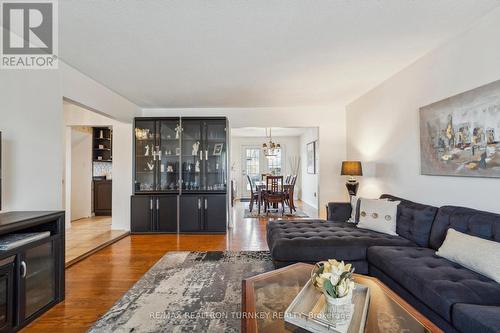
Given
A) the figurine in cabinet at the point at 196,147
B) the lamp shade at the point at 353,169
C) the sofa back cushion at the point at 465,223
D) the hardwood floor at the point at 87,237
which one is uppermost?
the figurine in cabinet at the point at 196,147

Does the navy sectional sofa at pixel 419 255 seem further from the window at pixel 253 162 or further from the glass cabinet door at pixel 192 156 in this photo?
the window at pixel 253 162

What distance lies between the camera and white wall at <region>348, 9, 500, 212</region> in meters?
2.22

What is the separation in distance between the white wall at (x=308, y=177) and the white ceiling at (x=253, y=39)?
12.1ft

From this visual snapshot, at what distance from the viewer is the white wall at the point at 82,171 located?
20.3ft

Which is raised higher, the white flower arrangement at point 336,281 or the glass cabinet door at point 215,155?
the glass cabinet door at point 215,155

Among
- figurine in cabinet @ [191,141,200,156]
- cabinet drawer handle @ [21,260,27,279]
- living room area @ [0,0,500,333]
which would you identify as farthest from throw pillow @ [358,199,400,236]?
cabinet drawer handle @ [21,260,27,279]

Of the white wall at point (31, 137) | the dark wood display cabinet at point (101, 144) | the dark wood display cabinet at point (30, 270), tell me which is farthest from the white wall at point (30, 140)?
the dark wood display cabinet at point (101, 144)

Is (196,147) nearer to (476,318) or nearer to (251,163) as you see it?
(476,318)

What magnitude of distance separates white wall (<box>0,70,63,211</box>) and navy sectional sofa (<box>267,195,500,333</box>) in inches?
99.3

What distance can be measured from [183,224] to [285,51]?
140 inches

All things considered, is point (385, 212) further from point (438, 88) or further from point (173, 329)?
point (173, 329)

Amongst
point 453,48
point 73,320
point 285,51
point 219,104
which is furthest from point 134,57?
point 453,48

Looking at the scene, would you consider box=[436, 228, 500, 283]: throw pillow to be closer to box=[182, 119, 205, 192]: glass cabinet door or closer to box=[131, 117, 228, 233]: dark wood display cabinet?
box=[131, 117, 228, 233]: dark wood display cabinet

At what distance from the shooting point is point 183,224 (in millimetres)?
4883
